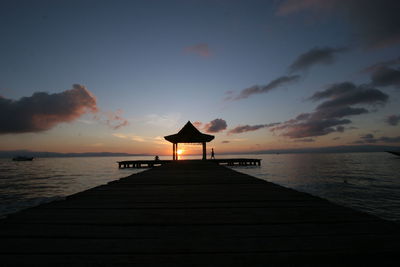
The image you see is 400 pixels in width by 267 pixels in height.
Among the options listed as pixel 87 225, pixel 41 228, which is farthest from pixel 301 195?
pixel 41 228

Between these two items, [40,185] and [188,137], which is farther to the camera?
[40,185]

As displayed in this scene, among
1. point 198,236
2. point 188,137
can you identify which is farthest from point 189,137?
point 198,236

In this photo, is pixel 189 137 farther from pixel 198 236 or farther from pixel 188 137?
pixel 198 236

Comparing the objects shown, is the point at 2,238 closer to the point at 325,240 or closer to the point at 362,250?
the point at 325,240

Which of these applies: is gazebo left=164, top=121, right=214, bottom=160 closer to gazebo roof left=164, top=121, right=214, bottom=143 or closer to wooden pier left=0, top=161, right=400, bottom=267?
gazebo roof left=164, top=121, right=214, bottom=143

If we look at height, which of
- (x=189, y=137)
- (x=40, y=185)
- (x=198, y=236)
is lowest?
(x=40, y=185)

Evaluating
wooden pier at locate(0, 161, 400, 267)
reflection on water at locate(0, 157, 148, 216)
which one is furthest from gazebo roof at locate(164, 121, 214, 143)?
wooden pier at locate(0, 161, 400, 267)

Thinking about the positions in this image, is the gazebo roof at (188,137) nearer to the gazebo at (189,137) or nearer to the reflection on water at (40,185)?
the gazebo at (189,137)

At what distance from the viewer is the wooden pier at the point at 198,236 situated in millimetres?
1483

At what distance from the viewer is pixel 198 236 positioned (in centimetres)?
193

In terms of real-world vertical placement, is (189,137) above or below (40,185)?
above

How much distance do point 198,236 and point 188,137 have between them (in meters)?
17.3

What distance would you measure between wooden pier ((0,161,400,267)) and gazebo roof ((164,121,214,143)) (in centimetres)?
1615

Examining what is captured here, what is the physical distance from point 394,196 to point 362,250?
732 inches
